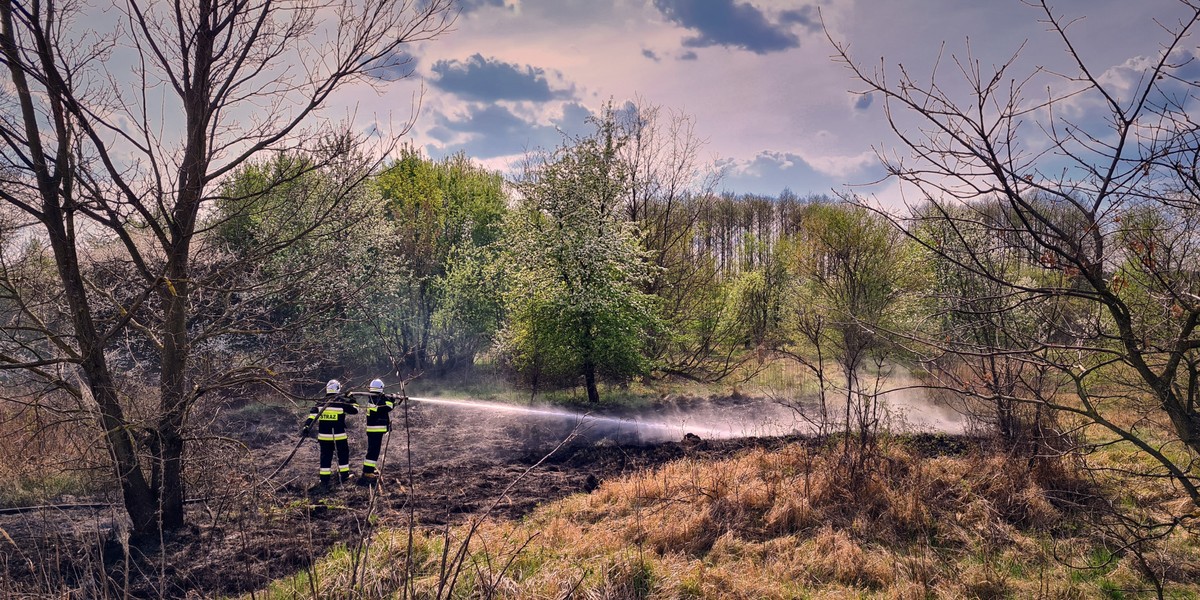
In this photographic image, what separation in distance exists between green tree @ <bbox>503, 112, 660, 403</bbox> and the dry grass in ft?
23.4

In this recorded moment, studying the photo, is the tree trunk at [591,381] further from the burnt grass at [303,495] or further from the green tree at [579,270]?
the burnt grass at [303,495]

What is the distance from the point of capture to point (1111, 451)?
34.5 ft

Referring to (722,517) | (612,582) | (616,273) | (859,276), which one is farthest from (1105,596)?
(859,276)

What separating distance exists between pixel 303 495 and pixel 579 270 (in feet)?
27.2

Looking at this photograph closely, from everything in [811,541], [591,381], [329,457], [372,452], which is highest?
[591,381]

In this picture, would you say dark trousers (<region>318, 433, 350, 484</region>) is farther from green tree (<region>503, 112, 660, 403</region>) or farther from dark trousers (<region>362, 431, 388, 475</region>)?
green tree (<region>503, 112, 660, 403</region>)

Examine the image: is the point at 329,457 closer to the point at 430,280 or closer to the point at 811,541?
the point at 811,541

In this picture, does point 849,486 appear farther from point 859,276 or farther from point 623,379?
point 859,276

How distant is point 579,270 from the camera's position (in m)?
16.0

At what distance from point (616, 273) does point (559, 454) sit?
573 centimetres

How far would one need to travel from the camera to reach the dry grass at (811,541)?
5.65m

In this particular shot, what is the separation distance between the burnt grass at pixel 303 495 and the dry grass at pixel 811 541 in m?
0.72

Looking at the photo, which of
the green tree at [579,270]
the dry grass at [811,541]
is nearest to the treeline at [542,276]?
the green tree at [579,270]

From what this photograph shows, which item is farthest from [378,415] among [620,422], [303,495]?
[620,422]
